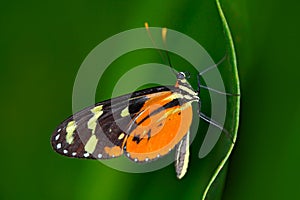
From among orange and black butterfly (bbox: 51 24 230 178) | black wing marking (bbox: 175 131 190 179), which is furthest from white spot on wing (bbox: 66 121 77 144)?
black wing marking (bbox: 175 131 190 179)

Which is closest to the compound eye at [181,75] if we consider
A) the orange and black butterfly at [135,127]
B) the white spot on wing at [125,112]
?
the orange and black butterfly at [135,127]

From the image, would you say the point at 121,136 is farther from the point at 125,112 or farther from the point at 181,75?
the point at 181,75

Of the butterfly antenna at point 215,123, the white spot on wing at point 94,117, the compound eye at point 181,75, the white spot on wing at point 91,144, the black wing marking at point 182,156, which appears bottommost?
the black wing marking at point 182,156

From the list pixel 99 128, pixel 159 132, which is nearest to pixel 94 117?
pixel 99 128

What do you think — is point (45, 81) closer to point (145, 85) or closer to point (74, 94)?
point (74, 94)

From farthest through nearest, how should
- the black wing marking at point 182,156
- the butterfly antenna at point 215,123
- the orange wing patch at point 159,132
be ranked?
the orange wing patch at point 159,132 → the black wing marking at point 182,156 → the butterfly antenna at point 215,123

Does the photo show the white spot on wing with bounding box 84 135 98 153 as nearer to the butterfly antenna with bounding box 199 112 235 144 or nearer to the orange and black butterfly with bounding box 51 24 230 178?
the orange and black butterfly with bounding box 51 24 230 178

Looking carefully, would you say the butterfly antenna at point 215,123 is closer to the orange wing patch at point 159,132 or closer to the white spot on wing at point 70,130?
the orange wing patch at point 159,132
